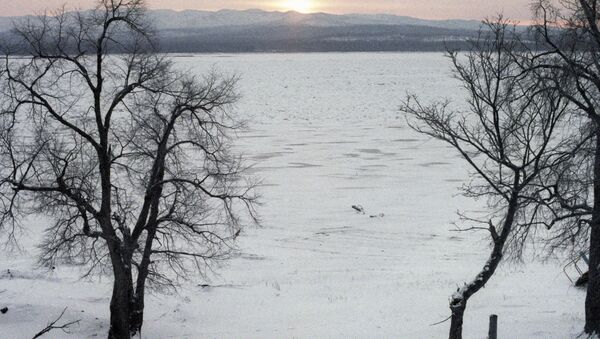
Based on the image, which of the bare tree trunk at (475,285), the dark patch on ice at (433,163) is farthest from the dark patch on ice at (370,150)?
the bare tree trunk at (475,285)

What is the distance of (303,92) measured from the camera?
6712 cm

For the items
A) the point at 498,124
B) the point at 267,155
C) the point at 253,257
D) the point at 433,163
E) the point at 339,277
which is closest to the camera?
the point at 498,124

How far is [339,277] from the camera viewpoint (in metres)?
19.2

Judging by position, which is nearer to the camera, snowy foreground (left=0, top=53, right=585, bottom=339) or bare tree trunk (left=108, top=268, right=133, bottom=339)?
bare tree trunk (left=108, top=268, right=133, bottom=339)

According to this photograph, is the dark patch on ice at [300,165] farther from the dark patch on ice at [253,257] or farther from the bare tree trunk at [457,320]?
the bare tree trunk at [457,320]

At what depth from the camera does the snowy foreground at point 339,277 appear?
15602 millimetres

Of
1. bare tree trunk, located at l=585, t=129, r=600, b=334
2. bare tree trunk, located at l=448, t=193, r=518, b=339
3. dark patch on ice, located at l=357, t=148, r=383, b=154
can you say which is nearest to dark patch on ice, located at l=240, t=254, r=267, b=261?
bare tree trunk, located at l=448, t=193, r=518, b=339

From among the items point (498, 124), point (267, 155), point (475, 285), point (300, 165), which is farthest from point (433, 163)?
point (498, 124)

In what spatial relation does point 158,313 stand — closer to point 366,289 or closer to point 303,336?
point 303,336

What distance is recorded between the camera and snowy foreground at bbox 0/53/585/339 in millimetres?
15602

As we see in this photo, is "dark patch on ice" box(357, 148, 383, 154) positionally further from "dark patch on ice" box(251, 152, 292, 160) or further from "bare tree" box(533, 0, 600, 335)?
"bare tree" box(533, 0, 600, 335)

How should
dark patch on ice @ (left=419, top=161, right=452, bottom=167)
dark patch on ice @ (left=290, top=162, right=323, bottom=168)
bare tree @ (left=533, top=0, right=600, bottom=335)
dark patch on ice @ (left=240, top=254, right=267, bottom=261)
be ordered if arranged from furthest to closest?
dark patch on ice @ (left=419, top=161, right=452, bottom=167) → dark patch on ice @ (left=290, top=162, right=323, bottom=168) → dark patch on ice @ (left=240, top=254, right=267, bottom=261) → bare tree @ (left=533, top=0, right=600, bottom=335)

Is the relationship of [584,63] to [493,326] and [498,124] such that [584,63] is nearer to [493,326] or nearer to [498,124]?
[498,124]

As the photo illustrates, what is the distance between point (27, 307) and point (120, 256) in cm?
458
